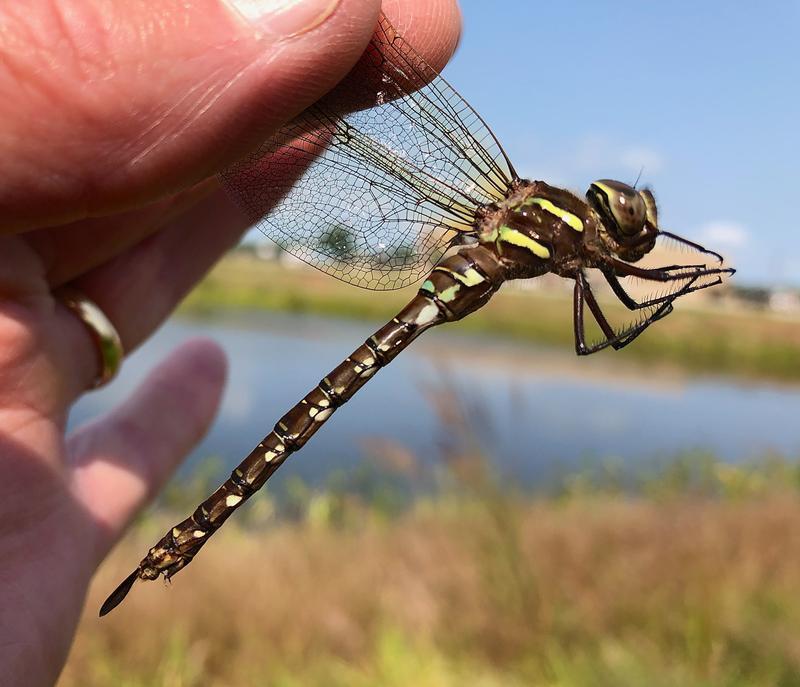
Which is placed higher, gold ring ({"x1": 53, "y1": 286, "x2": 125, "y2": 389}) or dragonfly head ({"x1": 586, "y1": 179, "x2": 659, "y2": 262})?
dragonfly head ({"x1": 586, "y1": 179, "x2": 659, "y2": 262})

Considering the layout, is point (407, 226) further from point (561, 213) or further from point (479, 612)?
point (479, 612)

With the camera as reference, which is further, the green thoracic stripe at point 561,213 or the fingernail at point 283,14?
the green thoracic stripe at point 561,213

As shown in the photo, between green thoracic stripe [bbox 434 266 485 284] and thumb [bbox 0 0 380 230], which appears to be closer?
thumb [bbox 0 0 380 230]

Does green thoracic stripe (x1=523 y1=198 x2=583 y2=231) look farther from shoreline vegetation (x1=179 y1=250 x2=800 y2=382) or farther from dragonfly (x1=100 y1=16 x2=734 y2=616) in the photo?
shoreline vegetation (x1=179 y1=250 x2=800 y2=382)

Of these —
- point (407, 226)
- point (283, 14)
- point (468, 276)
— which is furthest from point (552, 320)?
point (283, 14)

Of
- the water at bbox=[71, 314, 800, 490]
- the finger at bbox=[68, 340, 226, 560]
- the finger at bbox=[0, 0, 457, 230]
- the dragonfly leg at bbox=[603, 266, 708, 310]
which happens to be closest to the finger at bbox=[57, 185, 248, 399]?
the finger at bbox=[68, 340, 226, 560]

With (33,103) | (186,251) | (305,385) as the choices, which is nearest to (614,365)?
(305,385)

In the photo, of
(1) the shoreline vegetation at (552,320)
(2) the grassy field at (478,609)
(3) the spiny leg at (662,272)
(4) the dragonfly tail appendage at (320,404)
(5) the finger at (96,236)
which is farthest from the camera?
(1) the shoreline vegetation at (552,320)

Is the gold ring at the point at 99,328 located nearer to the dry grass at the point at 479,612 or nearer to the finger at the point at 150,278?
the finger at the point at 150,278

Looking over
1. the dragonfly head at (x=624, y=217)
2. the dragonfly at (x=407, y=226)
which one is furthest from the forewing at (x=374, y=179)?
the dragonfly head at (x=624, y=217)
